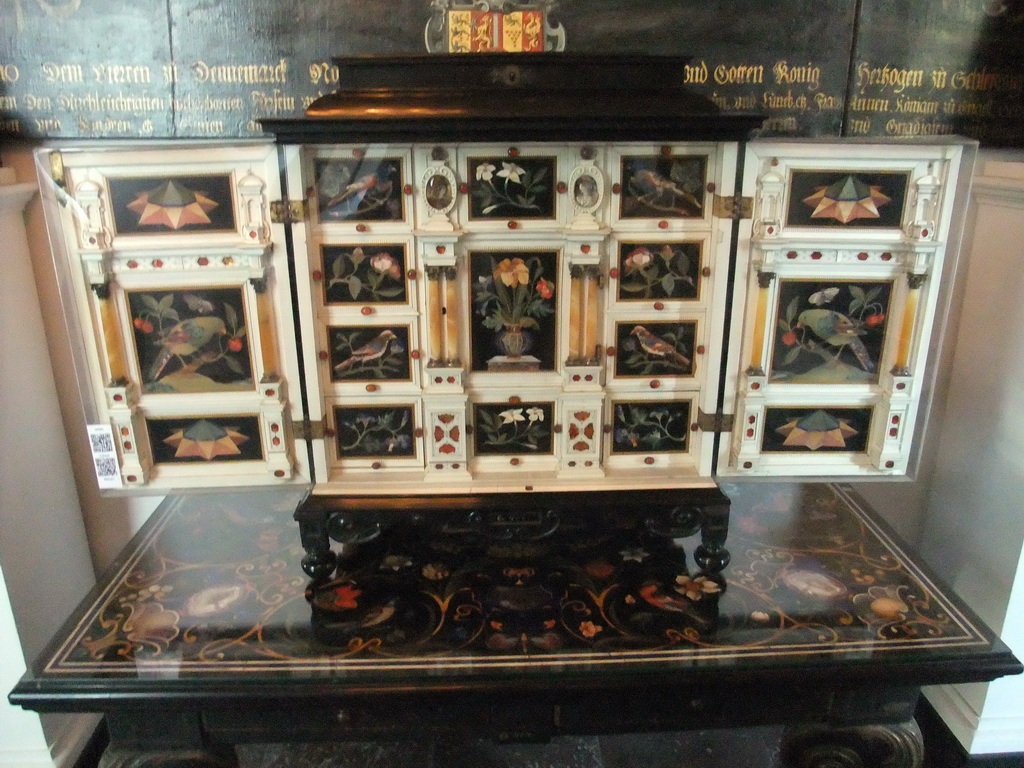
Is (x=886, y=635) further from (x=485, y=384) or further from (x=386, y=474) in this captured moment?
(x=386, y=474)

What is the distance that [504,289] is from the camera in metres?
1.56

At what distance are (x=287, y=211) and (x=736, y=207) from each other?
89cm

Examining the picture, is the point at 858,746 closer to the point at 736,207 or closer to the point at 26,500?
the point at 736,207

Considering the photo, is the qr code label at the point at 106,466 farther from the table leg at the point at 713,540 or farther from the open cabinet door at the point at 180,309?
the table leg at the point at 713,540

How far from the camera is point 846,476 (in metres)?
1.70

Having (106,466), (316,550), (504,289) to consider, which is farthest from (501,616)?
(106,466)

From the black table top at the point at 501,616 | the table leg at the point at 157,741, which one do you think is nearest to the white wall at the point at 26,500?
the black table top at the point at 501,616

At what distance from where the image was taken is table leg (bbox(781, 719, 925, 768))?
1520 mm

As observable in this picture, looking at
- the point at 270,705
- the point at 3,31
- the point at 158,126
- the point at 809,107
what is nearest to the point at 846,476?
the point at 809,107

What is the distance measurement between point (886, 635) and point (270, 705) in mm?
1243

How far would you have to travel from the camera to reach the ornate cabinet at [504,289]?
1467 mm

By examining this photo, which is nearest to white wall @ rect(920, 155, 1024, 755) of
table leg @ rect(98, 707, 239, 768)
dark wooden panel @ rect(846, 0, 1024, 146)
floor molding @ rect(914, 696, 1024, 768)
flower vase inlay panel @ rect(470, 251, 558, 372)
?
floor molding @ rect(914, 696, 1024, 768)

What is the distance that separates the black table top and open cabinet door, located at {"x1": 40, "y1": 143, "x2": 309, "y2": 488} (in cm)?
29

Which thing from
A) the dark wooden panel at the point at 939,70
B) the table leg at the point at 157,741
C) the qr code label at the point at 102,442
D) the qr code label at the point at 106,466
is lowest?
the table leg at the point at 157,741
